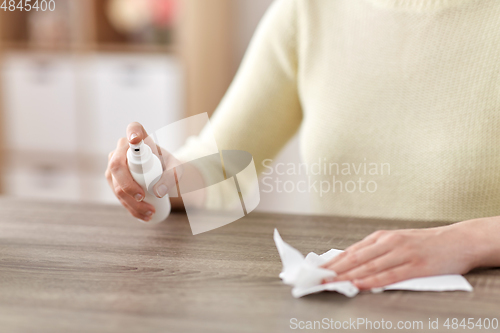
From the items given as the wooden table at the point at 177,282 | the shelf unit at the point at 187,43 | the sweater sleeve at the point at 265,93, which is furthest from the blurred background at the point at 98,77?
the wooden table at the point at 177,282

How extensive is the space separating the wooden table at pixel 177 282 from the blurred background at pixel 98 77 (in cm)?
137

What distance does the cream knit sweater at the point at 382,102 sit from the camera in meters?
0.89

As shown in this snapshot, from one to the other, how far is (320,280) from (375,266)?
0.06 meters

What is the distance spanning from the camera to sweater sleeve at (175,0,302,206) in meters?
1.03

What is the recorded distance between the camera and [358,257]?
527 mm

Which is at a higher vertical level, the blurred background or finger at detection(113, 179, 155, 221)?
finger at detection(113, 179, 155, 221)

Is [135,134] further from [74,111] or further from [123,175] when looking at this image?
[74,111]

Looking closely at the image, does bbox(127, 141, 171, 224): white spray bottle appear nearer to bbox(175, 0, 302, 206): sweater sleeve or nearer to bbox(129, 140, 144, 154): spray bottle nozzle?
bbox(129, 140, 144, 154): spray bottle nozzle

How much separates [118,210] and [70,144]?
168 centimetres

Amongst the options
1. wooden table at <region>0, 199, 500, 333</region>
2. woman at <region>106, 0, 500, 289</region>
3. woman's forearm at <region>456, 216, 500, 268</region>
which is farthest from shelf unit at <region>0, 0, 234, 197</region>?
woman's forearm at <region>456, 216, 500, 268</region>

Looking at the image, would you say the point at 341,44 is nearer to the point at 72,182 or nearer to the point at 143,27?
the point at 143,27

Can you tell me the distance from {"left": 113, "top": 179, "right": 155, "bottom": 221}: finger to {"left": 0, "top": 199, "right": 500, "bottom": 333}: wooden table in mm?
24

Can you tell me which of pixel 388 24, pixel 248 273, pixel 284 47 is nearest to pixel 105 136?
pixel 284 47

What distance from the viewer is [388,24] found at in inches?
38.1
